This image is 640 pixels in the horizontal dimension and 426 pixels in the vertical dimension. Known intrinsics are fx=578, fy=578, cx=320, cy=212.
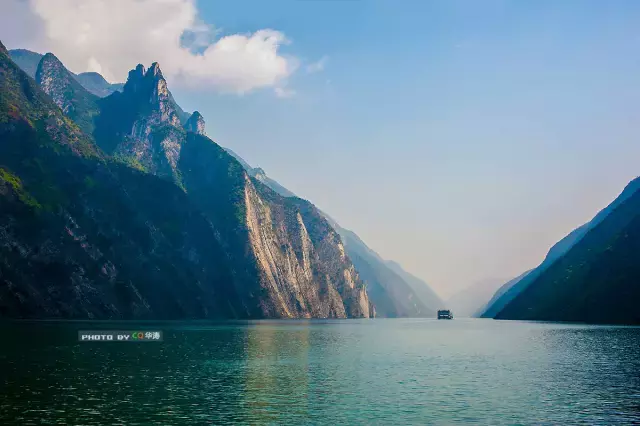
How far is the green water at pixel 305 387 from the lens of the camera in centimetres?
5884

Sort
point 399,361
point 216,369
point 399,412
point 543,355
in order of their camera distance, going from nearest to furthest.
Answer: point 399,412 < point 216,369 < point 399,361 < point 543,355

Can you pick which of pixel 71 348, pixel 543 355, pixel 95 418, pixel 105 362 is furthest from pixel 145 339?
pixel 95 418

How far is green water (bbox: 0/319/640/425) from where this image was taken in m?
58.8

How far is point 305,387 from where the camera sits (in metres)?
80.3

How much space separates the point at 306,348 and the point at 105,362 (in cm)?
6020

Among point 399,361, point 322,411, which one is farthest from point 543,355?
point 322,411

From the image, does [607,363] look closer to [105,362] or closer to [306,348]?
[306,348]

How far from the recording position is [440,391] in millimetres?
77438

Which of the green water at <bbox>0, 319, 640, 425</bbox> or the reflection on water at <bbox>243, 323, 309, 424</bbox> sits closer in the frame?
the green water at <bbox>0, 319, 640, 425</bbox>

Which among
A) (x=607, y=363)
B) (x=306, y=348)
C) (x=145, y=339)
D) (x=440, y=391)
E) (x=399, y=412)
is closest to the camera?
(x=399, y=412)

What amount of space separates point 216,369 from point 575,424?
197 feet

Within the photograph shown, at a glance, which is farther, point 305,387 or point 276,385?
point 276,385

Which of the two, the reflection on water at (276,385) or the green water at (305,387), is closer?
the green water at (305,387)

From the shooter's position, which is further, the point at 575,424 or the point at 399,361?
the point at 399,361
